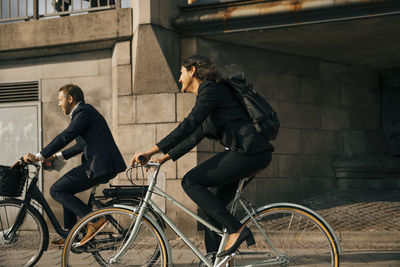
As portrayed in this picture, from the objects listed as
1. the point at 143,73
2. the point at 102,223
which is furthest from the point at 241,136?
the point at 143,73

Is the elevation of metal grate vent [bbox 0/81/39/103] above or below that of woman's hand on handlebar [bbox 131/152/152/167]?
above

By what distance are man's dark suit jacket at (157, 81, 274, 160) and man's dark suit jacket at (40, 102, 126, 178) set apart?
1.23m

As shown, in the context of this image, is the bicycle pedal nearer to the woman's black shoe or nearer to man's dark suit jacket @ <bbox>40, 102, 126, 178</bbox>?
the woman's black shoe

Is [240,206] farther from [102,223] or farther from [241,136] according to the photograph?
[102,223]

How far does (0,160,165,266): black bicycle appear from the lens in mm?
4281

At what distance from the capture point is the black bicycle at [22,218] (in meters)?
4.28

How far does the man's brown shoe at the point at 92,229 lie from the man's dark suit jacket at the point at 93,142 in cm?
78

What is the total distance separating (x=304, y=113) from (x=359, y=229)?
2447 millimetres

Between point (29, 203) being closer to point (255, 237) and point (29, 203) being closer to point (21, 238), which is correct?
point (21, 238)

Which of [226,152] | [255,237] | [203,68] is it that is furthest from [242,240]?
[203,68]

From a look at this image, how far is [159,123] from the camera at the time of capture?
22.3ft

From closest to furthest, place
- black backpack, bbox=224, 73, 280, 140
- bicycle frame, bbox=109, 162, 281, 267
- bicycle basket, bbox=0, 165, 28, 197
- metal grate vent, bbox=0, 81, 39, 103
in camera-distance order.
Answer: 1. black backpack, bbox=224, 73, 280, 140
2. bicycle frame, bbox=109, 162, 281, 267
3. bicycle basket, bbox=0, 165, 28, 197
4. metal grate vent, bbox=0, 81, 39, 103

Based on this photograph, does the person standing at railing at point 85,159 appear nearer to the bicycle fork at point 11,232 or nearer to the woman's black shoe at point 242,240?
the bicycle fork at point 11,232

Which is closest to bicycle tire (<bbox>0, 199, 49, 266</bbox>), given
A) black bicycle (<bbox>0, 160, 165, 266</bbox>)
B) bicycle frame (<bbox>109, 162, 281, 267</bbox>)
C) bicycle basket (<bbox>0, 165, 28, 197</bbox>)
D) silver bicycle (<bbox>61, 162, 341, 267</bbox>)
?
black bicycle (<bbox>0, 160, 165, 266</bbox>)
